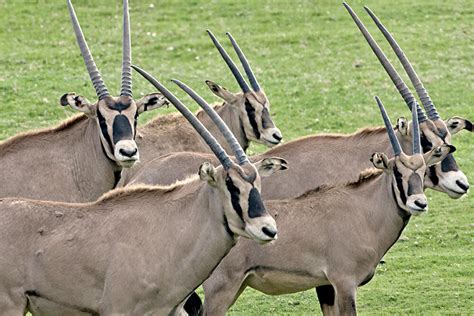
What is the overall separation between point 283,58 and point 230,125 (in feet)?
38.6

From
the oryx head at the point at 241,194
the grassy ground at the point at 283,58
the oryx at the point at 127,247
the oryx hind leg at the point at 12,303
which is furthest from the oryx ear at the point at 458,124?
the oryx hind leg at the point at 12,303

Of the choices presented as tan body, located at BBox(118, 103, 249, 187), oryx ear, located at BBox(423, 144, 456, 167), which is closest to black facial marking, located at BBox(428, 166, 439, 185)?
oryx ear, located at BBox(423, 144, 456, 167)

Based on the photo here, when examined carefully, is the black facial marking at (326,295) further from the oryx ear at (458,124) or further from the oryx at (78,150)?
the oryx ear at (458,124)

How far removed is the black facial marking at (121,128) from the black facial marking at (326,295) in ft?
8.94

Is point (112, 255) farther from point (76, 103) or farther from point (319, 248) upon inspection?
point (76, 103)

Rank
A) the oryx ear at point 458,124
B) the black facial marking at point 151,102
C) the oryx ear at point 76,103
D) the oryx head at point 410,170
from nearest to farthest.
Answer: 1. the oryx head at point 410,170
2. the oryx ear at point 76,103
3. the black facial marking at point 151,102
4. the oryx ear at point 458,124

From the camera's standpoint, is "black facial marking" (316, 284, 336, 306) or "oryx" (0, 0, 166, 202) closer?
"black facial marking" (316, 284, 336, 306)

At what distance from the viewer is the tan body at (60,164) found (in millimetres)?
14539

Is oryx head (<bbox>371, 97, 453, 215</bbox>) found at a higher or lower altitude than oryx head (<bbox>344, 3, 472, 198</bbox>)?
higher

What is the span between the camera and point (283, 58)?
2969 centimetres

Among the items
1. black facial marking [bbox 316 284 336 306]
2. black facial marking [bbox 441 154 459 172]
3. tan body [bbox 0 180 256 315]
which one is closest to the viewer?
tan body [bbox 0 180 256 315]

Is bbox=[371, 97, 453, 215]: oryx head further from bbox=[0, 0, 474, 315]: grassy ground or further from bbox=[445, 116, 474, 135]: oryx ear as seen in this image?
bbox=[0, 0, 474, 315]: grassy ground

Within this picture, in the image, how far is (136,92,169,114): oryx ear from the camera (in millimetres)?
15055

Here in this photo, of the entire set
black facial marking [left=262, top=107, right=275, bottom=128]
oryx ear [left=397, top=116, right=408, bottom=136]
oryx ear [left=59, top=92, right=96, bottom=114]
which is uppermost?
oryx ear [left=59, top=92, right=96, bottom=114]
